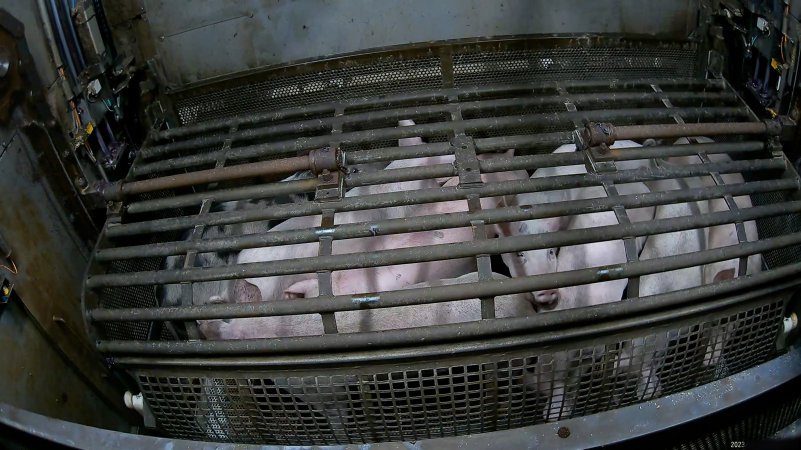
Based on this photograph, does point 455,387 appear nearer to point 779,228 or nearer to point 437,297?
point 437,297

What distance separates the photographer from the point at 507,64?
2.61m

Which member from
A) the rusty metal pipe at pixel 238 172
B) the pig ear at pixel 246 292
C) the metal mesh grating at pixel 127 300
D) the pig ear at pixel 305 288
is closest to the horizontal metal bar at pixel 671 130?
the rusty metal pipe at pixel 238 172

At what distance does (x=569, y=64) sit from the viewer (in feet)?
8.62

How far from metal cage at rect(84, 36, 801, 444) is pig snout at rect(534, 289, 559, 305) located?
0.21 metres

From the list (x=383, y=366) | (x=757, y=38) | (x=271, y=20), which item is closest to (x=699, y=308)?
(x=383, y=366)

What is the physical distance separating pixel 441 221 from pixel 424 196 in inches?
4.5

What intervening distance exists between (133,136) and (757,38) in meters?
2.63

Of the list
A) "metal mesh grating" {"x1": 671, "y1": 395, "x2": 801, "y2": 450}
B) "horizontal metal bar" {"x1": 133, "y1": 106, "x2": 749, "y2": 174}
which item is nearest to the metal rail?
"horizontal metal bar" {"x1": 133, "y1": 106, "x2": 749, "y2": 174}

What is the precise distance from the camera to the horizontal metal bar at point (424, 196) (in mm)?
1847

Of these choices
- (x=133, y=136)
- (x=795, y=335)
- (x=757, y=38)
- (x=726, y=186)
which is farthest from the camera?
(x=133, y=136)

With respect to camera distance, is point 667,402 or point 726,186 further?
point 726,186

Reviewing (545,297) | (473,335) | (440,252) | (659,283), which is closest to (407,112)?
(440,252)

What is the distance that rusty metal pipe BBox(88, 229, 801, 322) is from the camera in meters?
1.64

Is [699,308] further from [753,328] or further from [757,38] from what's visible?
[757,38]
